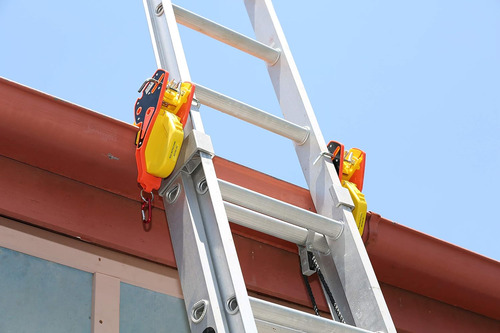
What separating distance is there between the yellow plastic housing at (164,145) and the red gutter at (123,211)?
17cm

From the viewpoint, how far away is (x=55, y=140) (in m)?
2.70

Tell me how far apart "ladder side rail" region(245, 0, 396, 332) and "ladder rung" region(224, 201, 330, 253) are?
6 cm

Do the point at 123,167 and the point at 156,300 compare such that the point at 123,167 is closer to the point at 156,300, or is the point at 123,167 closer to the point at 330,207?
the point at 156,300

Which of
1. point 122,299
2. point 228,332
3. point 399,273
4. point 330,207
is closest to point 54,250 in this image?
point 122,299

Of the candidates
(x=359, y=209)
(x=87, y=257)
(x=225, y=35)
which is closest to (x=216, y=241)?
(x=87, y=257)

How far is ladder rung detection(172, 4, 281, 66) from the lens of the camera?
10.7 ft

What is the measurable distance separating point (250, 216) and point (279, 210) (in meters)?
0.12

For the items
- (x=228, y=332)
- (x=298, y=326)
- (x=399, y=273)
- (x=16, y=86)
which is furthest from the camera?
(x=399, y=273)

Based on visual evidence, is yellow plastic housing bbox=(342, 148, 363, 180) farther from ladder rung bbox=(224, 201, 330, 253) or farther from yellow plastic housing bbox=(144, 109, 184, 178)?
yellow plastic housing bbox=(144, 109, 184, 178)

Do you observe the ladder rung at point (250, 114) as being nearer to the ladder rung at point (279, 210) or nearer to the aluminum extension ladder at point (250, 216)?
the aluminum extension ladder at point (250, 216)

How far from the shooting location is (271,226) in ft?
9.20

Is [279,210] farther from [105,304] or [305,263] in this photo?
[105,304]

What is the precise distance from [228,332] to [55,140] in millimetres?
939

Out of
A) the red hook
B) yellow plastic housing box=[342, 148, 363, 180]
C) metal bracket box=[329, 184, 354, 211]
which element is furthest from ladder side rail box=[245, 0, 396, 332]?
the red hook
